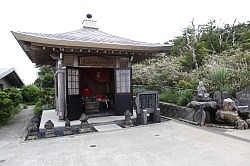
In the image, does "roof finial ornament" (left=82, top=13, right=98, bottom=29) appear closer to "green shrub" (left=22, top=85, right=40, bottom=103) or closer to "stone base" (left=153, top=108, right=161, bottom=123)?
"stone base" (left=153, top=108, right=161, bottom=123)

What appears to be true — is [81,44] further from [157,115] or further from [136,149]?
[136,149]

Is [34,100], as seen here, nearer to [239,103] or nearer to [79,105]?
[79,105]

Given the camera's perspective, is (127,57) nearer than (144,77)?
Yes

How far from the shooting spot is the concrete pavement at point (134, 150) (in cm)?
348

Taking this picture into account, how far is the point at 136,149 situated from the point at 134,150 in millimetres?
75

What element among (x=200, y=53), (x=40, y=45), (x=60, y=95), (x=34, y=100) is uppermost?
(x=200, y=53)

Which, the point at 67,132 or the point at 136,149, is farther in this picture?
the point at 67,132

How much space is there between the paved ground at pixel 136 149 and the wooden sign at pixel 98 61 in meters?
3.06

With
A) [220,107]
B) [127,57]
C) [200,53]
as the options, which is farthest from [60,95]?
[200,53]

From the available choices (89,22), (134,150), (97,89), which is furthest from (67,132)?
(89,22)

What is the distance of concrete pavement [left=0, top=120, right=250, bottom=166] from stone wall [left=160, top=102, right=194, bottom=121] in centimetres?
145

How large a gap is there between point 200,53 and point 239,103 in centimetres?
854

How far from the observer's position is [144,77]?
43.9 feet

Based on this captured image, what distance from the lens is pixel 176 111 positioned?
7.57 meters
